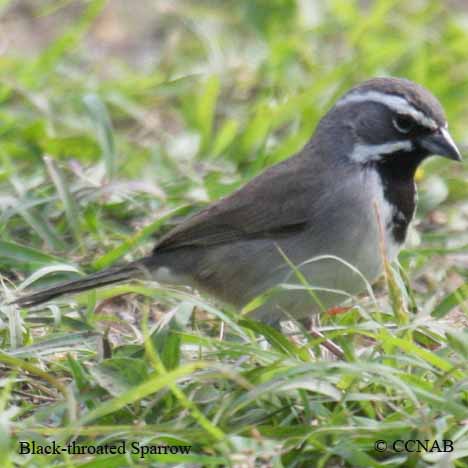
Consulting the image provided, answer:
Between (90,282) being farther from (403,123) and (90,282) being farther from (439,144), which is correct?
(439,144)

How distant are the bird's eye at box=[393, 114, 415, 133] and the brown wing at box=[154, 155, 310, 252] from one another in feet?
1.68

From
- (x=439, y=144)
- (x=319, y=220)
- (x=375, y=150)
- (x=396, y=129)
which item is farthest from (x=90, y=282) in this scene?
(x=439, y=144)

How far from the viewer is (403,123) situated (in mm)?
5902

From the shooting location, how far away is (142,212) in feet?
23.7

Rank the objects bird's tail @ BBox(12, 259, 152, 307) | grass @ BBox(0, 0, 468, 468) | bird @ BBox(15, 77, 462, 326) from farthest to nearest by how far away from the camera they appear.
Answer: bird's tail @ BBox(12, 259, 152, 307) → bird @ BBox(15, 77, 462, 326) → grass @ BBox(0, 0, 468, 468)

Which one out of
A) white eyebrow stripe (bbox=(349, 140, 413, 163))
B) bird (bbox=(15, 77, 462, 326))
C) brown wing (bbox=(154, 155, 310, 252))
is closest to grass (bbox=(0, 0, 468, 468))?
bird (bbox=(15, 77, 462, 326))

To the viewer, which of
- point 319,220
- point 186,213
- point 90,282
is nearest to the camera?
point 319,220

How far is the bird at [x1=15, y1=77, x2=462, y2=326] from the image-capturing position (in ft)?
18.7

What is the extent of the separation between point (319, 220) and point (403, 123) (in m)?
0.63

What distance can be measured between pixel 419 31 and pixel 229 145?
214 cm

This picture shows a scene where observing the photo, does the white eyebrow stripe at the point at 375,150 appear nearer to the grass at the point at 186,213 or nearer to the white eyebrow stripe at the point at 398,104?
the white eyebrow stripe at the point at 398,104

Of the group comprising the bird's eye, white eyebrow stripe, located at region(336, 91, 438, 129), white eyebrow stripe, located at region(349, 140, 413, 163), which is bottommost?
white eyebrow stripe, located at region(349, 140, 413, 163)

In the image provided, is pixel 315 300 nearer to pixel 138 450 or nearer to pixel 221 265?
pixel 221 265

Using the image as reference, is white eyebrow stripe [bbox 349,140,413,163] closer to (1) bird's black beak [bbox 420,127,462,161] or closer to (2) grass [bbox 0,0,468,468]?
(1) bird's black beak [bbox 420,127,462,161]
